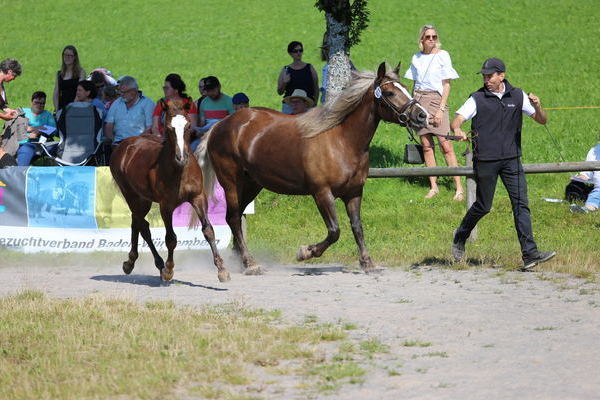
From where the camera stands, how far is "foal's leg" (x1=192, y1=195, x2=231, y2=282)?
11.0 meters

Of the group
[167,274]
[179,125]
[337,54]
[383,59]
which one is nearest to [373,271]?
[167,274]

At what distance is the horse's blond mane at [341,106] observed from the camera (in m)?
11.4

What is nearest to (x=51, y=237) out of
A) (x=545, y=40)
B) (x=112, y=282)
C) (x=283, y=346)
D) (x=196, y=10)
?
(x=112, y=282)

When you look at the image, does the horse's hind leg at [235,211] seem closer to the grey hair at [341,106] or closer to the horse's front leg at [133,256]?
the horse's front leg at [133,256]

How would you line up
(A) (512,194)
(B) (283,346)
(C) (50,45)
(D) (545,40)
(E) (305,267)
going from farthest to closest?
(C) (50,45), (D) (545,40), (E) (305,267), (A) (512,194), (B) (283,346)

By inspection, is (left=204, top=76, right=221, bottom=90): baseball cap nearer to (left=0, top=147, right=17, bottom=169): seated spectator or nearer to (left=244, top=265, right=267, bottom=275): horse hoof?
(left=0, top=147, right=17, bottom=169): seated spectator

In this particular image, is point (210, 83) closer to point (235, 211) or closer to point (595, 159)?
point (235, 211)

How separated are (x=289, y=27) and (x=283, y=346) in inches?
1285

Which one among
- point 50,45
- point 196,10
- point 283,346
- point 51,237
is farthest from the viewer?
point 196,10

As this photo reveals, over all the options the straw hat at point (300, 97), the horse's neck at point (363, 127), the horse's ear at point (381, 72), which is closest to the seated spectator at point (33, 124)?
the straw hat at point (300, 97)

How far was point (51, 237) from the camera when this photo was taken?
1416cm

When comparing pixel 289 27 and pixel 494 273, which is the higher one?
pixel 289 27

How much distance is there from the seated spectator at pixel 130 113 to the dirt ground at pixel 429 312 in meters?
2.52

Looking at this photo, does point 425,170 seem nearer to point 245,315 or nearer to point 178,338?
point 245,315
